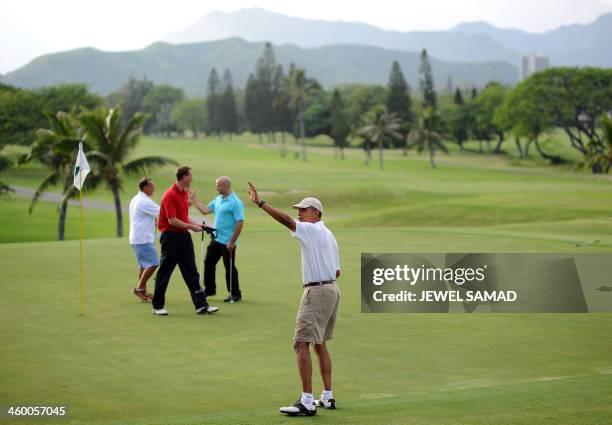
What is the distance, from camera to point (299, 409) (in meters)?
8.42

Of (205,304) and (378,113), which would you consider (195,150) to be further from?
(205,304)

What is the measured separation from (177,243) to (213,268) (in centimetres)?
187

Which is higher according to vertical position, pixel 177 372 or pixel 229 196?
pixel 229 196

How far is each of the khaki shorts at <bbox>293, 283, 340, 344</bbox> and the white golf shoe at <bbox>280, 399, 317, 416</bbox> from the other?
28.8 inches

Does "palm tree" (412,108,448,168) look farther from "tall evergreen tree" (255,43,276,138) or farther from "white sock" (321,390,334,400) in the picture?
"white sock" (321,390,334,400)

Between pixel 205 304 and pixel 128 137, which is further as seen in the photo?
pixel 128 137

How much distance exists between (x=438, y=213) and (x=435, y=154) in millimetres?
101815

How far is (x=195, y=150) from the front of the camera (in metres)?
137

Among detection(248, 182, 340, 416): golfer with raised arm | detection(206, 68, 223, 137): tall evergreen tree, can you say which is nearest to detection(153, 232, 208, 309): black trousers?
detection(248, 182, 340, 416): golfer with raised arm

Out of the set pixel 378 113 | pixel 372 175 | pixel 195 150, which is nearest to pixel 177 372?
pixel 372 175

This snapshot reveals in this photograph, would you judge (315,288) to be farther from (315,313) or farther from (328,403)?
(328,403)

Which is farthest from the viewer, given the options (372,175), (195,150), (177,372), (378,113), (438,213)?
(195,150)

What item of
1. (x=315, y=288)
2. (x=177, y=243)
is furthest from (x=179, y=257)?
(x=315, y=288)

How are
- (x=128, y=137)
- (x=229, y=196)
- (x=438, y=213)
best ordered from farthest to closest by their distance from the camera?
1. (x=128, y=137)
2. (x=438, y=213)
3. (x=229, y=196)
